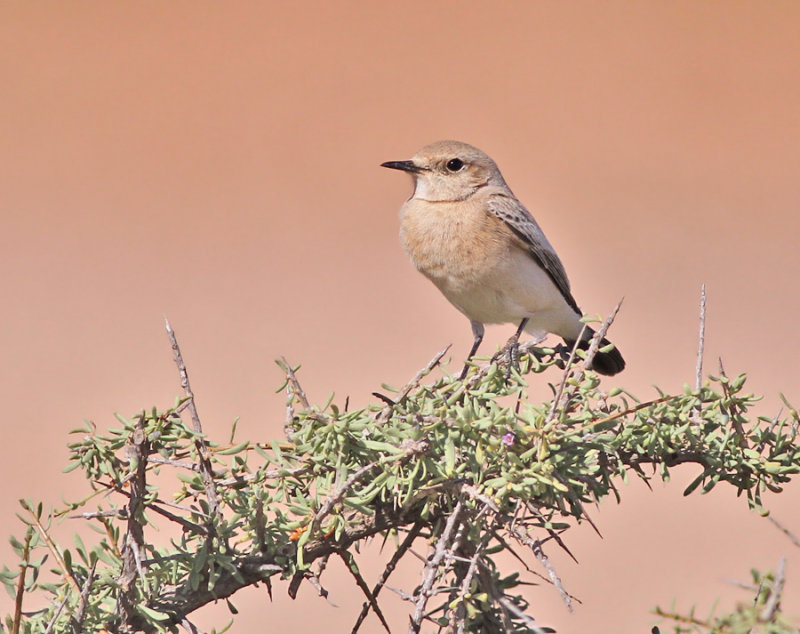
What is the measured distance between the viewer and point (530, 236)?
442cm

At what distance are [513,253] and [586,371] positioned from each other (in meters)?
2.70

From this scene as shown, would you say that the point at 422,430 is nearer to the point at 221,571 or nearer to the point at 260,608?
the point at 221,571

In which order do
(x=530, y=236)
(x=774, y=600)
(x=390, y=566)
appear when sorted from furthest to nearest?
(x=530, y=236), (x=390, y=566), (x=774, y=600)

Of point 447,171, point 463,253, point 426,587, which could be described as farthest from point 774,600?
point 447,171

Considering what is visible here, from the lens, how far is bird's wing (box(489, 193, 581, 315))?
4371mm

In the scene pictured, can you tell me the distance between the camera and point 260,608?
5.48m

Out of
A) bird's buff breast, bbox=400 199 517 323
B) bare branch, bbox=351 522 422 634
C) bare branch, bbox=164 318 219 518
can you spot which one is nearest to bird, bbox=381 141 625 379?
bird's buff breast, bbox=400 199 517 323

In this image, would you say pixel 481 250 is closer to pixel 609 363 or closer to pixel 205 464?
pixel 609 363

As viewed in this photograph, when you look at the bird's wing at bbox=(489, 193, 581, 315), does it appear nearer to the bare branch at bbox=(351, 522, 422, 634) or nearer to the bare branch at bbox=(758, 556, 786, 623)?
the bare branch at bbox=(351, 522, 422, 634)

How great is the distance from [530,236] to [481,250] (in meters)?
0.39

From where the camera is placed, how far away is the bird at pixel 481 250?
4141 mm

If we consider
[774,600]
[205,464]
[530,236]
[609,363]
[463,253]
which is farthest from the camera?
[530,236]

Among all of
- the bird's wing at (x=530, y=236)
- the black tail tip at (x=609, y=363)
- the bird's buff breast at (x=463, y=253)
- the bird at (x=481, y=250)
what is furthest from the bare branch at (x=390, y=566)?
the bird's wing at (x=530, y=236)

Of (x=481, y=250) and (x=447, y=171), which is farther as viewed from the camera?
(x=447, y=171)
